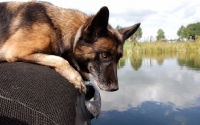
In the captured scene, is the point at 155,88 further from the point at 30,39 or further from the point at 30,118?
the point at 30,118

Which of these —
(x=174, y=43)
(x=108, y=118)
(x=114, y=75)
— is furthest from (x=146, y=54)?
(x=114, y=75)

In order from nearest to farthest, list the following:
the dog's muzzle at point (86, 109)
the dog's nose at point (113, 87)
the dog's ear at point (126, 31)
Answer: the dog's muzzle at point (86, 109) → the dog's nose at point (113, 87) → the dog's ear at point (126, 31)

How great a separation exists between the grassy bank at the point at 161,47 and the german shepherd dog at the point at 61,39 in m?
25.6

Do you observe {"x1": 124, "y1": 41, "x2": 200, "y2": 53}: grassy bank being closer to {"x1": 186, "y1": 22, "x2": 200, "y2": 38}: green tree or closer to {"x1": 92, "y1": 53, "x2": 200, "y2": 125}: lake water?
{"x1": 92, "y1": 53, "x2": 200, "y2": 125}: lake water

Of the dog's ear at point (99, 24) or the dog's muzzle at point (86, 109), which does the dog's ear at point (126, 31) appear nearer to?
the dog's ear at point (99, 24)

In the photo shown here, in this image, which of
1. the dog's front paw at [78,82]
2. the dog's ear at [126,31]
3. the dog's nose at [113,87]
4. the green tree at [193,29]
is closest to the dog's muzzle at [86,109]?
the dog's front paw at [78,82]

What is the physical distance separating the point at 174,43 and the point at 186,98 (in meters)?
22.3

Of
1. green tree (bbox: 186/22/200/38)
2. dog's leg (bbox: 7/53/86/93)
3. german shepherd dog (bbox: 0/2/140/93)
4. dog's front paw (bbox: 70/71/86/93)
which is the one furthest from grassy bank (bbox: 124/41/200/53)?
green tree (bbox: 186/22/200/38)

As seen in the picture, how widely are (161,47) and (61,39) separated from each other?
28838 millimetres

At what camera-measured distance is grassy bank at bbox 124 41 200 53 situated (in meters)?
28.6

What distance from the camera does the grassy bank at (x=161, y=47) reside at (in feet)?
93.8

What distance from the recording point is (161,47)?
98.2ft

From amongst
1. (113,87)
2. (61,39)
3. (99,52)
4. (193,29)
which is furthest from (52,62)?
(193,29)

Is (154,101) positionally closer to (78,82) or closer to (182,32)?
(78,82)
